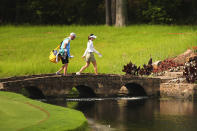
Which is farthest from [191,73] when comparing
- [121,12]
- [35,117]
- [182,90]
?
[121,12]

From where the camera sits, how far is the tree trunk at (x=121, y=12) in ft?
147

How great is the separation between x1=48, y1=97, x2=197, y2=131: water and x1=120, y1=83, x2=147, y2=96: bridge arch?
155 cm

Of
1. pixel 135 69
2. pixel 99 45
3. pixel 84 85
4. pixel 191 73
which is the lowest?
pixel 84 85

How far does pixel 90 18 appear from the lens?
57.4 m

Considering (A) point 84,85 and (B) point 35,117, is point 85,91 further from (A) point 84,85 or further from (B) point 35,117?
(B) point 35,117

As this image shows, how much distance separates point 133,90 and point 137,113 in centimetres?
734

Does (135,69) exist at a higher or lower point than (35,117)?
higher

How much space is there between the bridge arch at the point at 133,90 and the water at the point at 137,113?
5.07 feet

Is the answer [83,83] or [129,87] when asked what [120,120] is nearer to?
[83,83]

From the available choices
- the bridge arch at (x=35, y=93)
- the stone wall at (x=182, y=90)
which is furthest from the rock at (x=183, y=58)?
the bridge arch at (x=35, y=93)

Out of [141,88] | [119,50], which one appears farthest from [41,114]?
[119,50]

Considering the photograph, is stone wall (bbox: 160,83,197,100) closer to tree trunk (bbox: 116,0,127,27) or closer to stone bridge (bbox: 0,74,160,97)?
stone bridge (bbox: 0,74,160,97)

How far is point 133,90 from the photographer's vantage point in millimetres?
28906

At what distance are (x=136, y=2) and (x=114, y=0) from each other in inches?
311
